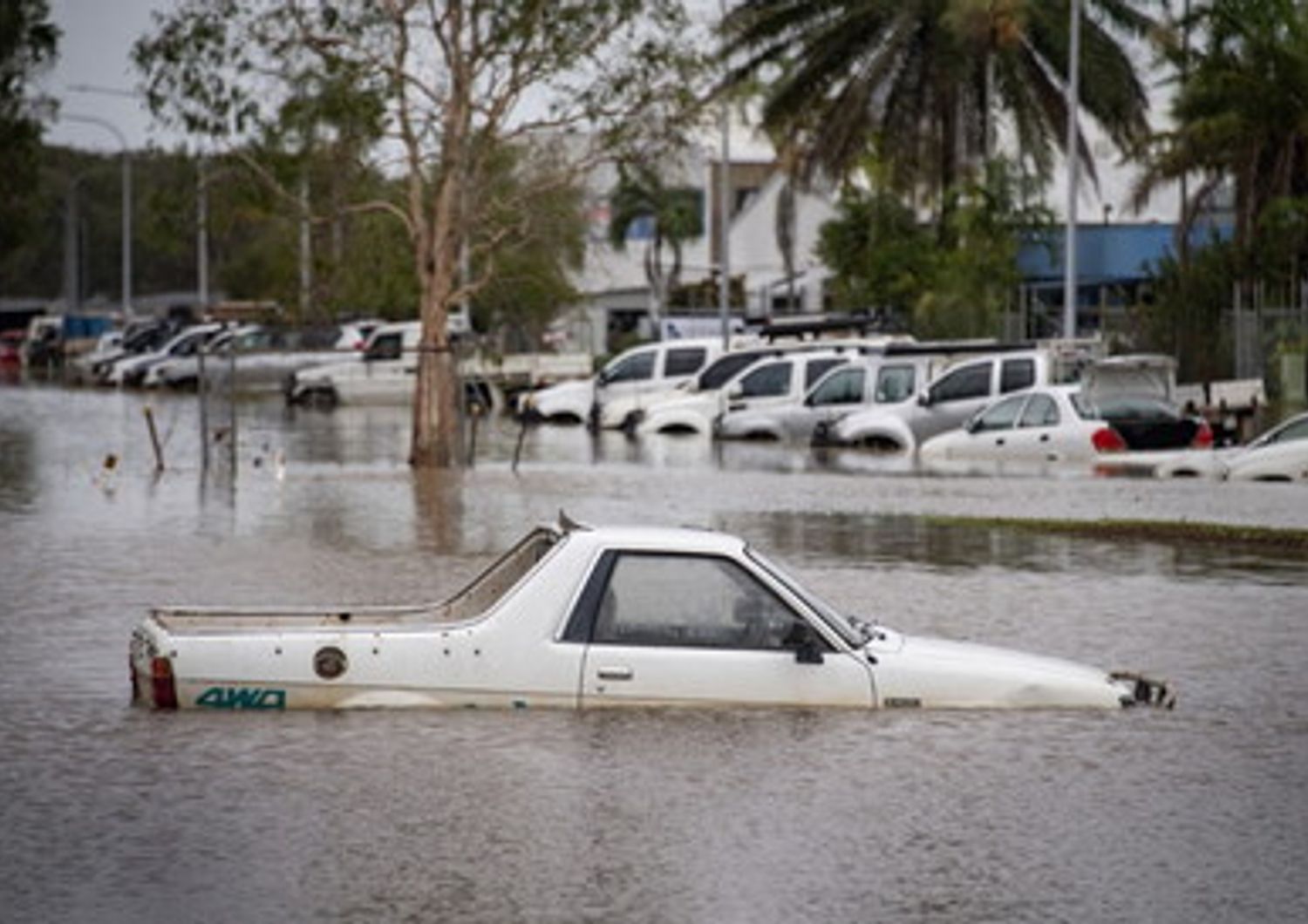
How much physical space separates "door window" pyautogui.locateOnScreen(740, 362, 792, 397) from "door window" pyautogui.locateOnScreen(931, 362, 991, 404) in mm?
4799

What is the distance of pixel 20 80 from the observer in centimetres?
6975

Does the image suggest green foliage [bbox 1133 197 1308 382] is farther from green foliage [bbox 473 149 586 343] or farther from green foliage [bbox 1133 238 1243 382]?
green foliage [bbox 473 149 586 343]

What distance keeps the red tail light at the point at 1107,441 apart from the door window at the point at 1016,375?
14.4 feet

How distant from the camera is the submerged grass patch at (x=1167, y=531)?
27697 millimetres

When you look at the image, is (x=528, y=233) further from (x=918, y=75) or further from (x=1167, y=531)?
(x=918, y=75)

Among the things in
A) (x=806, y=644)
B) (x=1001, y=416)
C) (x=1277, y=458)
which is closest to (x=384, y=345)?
(x=1001, y=416)

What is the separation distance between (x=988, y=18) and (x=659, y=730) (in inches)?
1767

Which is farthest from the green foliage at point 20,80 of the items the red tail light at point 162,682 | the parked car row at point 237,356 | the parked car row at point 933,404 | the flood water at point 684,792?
the red tail light at point 162,682

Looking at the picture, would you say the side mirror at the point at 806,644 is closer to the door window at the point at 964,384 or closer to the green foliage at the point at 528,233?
the green foliage at the point at 528,233

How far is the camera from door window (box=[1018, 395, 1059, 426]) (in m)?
39.2

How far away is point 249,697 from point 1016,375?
29596 millimetres

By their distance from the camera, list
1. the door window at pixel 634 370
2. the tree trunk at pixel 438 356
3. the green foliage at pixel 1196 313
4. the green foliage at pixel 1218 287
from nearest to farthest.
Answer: the tree trunk at pixel 438 356 < the door window at pixel 634 370 < the green foliage at pixel 1218 287 < the green foliage at pixel 1196 313

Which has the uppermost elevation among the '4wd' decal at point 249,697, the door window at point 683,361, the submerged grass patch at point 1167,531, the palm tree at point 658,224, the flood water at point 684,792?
the palm tree at point 658,224

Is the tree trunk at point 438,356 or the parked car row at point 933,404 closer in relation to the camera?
the parked car row at point 933,404
